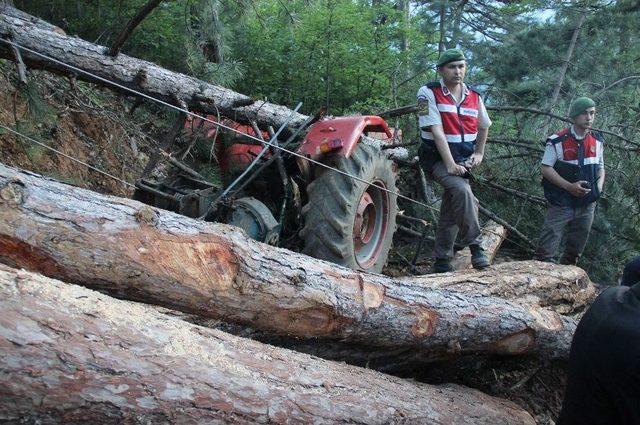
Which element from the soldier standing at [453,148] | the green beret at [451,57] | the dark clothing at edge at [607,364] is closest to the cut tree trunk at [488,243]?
the soldier standing at [453,148]

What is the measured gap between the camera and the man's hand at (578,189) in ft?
16.3

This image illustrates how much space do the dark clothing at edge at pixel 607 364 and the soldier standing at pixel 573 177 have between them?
3.01 meters

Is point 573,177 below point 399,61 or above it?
below

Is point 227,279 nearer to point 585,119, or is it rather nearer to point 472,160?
point 472,160

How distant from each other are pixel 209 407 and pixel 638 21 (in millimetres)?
10478

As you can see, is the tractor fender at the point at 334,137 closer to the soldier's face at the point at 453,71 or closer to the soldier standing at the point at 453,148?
the soldier standing at the point at 453,148

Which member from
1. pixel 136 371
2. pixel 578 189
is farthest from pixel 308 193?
pixel 578 189

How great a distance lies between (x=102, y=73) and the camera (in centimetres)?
444

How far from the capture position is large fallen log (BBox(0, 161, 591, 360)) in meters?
1.95

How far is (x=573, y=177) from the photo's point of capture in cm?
508

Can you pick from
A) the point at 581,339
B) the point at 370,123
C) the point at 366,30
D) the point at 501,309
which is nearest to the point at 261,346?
the point at 581,339

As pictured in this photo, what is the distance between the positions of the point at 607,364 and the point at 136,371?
5.21 feet

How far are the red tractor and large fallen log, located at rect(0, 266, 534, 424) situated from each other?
1.58 meters

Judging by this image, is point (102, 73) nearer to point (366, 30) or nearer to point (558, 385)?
point (558, 385)
